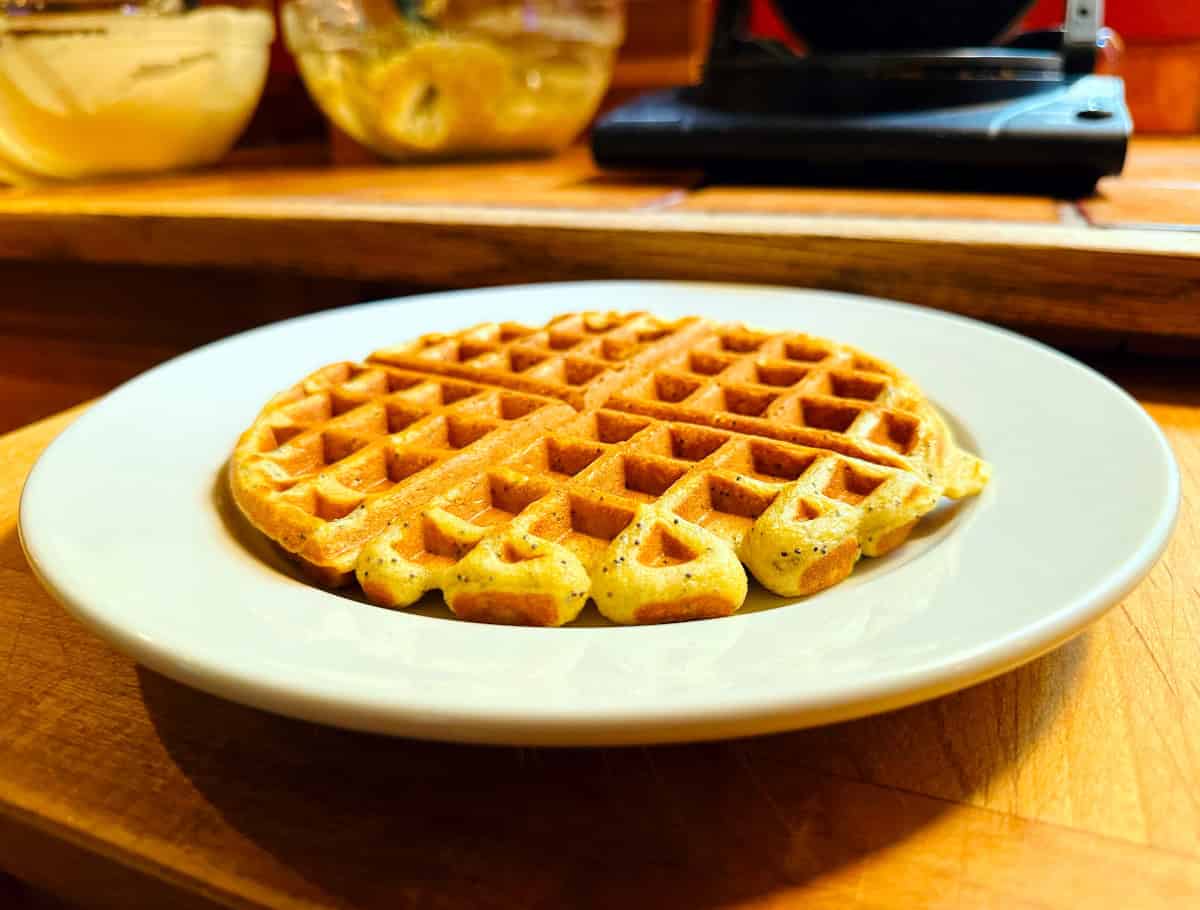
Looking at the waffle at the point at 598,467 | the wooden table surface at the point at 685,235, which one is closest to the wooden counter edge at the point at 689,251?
the wooden table surface at the point at 685,235

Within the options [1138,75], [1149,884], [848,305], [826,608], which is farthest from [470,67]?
[1149,884]

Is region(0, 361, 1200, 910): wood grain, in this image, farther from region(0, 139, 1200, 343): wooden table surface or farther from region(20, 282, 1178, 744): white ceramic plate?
region(0, 139, 1200, 343): wooden table surface

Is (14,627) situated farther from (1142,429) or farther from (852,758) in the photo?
(1142,429)

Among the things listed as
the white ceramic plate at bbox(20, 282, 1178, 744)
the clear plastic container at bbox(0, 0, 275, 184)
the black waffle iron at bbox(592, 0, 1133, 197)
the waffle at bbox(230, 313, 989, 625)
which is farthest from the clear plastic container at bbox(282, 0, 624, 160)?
the white ceramic plate at bbox(20, 282, 1178, 744)

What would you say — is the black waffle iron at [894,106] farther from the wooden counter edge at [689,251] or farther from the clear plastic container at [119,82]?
the clear plastic container at [119,82]

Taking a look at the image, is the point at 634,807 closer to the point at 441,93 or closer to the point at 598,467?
the point at 598,467

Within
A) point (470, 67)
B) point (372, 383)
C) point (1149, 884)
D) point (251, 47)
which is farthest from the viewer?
point (251, 47)
